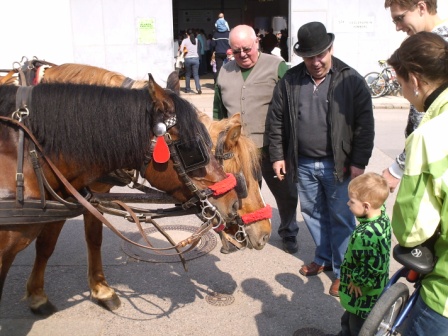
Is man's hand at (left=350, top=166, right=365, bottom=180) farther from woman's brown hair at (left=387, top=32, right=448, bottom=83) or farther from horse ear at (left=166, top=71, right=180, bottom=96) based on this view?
woman's brown hair at (left=387, top=32, right=448, bottom=83)

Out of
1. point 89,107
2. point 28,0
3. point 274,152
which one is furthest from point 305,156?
point 28,0

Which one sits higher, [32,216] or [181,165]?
[181,165]

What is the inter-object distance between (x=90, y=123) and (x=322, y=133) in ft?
5.84

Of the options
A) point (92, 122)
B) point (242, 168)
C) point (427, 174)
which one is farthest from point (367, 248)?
point (92, 122)

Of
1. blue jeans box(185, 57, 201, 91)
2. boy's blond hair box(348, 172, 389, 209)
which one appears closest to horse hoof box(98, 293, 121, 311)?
boy's blond hair box(348, 172, 389, 209)

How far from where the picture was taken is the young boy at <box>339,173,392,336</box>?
2496mm

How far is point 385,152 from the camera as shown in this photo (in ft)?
24.9

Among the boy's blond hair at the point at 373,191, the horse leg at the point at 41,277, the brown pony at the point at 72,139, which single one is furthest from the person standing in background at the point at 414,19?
the horse leg at the point at 41,277

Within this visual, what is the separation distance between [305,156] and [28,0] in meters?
11.3

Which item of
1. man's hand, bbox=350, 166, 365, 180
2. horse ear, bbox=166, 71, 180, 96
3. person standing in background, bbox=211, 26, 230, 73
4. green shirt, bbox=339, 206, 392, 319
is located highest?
person standing in background, bbox=211, 26, 230, 73

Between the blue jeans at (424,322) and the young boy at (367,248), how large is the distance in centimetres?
62

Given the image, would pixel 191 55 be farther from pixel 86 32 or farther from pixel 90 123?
pixel 90 123

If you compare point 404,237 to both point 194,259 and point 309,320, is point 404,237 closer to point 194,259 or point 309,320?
point 309,320

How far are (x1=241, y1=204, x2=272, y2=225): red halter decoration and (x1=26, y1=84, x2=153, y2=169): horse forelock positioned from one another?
866mm
